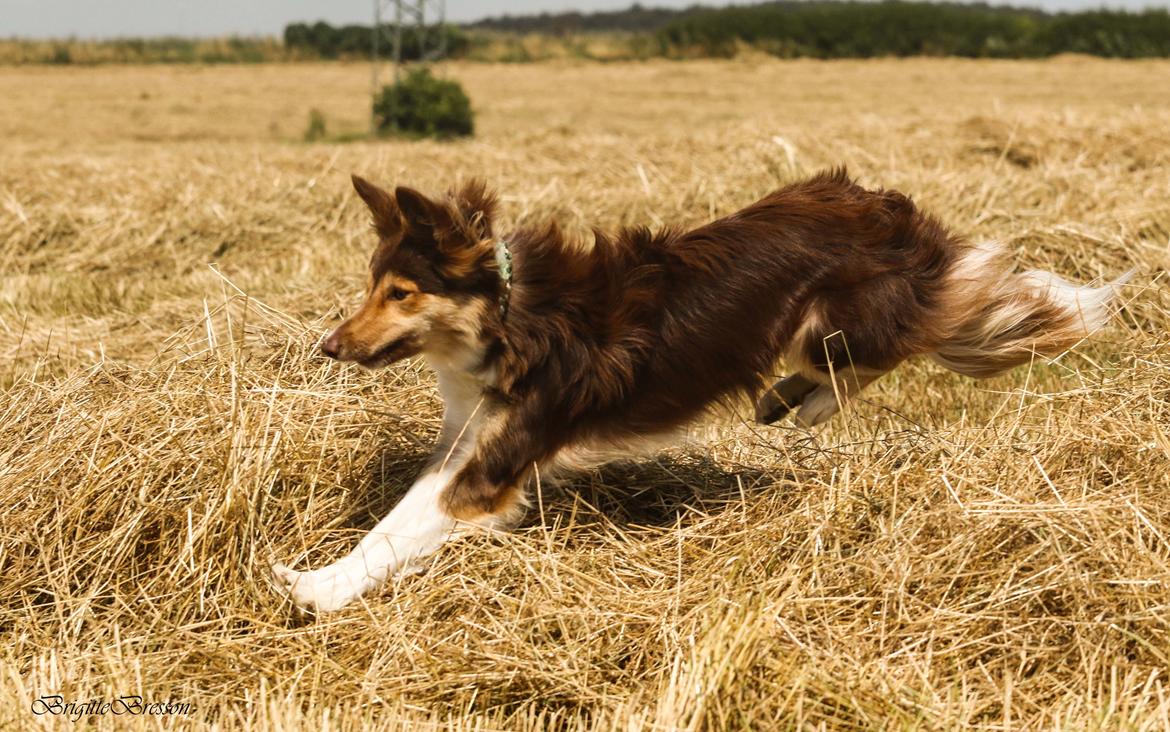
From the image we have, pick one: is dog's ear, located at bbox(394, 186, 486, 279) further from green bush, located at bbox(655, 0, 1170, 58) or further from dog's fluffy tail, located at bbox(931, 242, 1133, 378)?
green bush, located at bbox(655, 0, 1170, 58)

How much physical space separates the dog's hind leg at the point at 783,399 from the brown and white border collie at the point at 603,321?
1.13 ft

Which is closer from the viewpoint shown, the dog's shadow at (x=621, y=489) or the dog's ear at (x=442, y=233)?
the dog's ear at (x=442, y=233)

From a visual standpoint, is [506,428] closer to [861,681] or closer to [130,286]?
[861,681]

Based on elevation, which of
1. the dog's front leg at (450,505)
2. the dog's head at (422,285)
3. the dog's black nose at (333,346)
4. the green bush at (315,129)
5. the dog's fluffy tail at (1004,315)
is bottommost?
the green bush at (315,129)

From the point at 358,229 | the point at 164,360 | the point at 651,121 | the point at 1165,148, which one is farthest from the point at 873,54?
the point at 164,360

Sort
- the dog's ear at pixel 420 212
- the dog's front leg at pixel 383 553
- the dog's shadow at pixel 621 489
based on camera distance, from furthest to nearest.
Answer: the dog's shadow at pixel 621 489 < the dog's front leg at pixel 383 553 < the dog's ear at pixel 420 212

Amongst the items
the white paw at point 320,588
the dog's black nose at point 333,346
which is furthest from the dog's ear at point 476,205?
the white paw at point 320,588

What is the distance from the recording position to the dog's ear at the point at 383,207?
394 cm

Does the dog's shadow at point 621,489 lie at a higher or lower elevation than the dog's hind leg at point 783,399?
lower

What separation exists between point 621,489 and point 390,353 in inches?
48.7

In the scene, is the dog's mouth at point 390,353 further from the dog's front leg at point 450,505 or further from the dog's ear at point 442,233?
the dog's front leg at point 450,505

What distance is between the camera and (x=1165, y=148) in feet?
33.0

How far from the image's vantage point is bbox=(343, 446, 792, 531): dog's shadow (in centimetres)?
440

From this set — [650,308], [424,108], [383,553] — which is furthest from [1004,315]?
[424,108]
